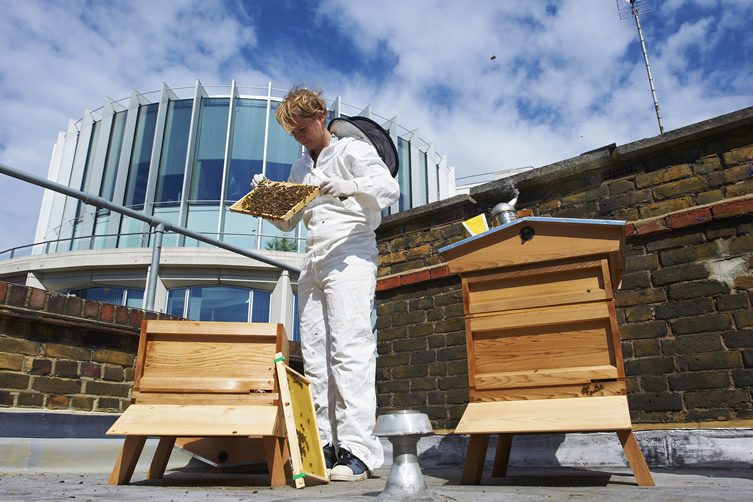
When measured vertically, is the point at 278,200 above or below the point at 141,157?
below

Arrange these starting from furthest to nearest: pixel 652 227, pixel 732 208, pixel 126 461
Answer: pixel 652 227
pixel 732 208
pixel 126 461

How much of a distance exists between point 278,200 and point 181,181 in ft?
54.7

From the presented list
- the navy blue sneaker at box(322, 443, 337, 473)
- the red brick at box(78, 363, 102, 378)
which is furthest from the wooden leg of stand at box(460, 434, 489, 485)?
the red brick at box(78, 363, 102, 378)

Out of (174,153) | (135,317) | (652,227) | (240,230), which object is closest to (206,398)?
(135,317)

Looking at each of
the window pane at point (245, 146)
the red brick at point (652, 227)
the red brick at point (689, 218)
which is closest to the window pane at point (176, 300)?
the window pane at point (245, 146)

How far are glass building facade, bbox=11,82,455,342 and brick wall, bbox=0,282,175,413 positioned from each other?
45.4 feet

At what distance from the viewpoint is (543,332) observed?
2.21 meters

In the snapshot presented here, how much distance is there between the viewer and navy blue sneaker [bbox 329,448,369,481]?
2.29m

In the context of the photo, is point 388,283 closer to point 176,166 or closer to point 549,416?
point 549,416

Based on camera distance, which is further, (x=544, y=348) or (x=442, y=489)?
(x=544, y=348)

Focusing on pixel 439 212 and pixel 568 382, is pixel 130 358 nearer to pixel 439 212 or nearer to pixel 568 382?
pixel 568 382

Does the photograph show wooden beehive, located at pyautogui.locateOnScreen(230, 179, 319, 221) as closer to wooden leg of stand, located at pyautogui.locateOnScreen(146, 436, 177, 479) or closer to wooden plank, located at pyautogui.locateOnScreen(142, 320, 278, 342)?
wooden plank, located at pyautogui.locateOnScreen(142, 320, 278, 342)

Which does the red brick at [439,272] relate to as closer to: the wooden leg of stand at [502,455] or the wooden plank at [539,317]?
the wooden leg of stand at [502,455]

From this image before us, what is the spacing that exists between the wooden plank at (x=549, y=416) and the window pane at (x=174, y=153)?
17.4m
